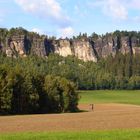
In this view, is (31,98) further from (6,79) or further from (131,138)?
(131,138)

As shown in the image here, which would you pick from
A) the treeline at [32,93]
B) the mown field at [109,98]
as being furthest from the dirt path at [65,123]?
the mown field at [109,98]

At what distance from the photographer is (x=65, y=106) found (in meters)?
83.4

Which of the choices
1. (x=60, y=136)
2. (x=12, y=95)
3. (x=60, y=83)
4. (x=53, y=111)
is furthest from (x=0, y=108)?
(x=60, y=136)

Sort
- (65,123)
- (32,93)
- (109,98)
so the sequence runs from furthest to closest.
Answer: (109,98), (32,93), (65,123)

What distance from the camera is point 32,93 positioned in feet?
246

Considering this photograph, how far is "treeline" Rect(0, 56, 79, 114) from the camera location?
7116cm

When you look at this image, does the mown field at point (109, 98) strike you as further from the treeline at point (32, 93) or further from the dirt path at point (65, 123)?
the dirt path at point (65, 123)

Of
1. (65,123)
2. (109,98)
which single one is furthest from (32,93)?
(109,98)

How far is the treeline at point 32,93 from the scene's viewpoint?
71156 millimetres

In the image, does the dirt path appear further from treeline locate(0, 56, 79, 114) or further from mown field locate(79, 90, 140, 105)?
mown field locate(79, 90, 140, 105)

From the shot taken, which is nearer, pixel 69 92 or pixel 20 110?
pixel 20 110

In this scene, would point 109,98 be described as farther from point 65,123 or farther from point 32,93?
point 65,123

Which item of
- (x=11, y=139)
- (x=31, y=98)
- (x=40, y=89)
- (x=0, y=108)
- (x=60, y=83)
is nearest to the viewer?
(x=11, y=139)

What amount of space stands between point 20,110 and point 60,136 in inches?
2031
